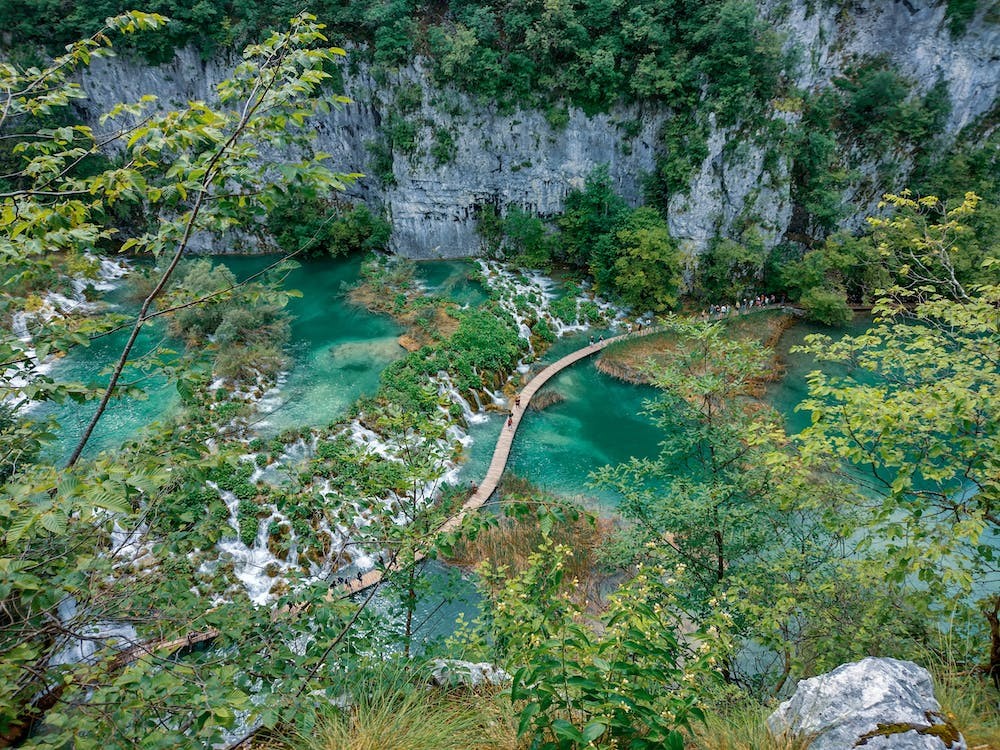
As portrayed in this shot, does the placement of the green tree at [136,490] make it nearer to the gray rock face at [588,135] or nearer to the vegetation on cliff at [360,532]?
the vegetation on cliff at [360,532]

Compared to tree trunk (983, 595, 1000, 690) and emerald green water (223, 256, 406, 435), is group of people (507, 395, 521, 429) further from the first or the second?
tree trunk (983, 595, 1000, 690)

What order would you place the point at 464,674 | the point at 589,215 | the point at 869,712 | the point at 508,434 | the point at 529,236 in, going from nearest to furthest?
the point at 869,712
the point at 464,674
the point at 508,434
the point at 589,215
the point at 529,236

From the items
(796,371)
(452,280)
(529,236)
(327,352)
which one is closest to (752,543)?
Result: (796,371)

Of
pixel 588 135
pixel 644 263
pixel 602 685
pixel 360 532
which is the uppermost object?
pixel 588 135

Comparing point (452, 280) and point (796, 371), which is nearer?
point (796, 371)

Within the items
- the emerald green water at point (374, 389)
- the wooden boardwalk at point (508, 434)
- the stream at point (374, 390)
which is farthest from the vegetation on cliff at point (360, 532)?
the emerald green water at point (374, 389)

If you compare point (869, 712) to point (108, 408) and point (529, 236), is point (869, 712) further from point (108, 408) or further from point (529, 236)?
point (529, 236)

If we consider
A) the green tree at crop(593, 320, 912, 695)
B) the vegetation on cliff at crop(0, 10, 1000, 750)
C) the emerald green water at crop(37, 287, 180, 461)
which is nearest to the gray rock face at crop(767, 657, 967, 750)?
the vegetation on cliff at crop(0, 10, 1000, 750)
